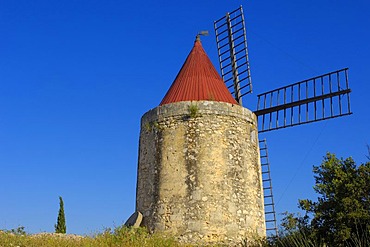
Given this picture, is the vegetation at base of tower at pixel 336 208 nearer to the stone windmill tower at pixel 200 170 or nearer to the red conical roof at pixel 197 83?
the stone windmill tower at pixel 200 170

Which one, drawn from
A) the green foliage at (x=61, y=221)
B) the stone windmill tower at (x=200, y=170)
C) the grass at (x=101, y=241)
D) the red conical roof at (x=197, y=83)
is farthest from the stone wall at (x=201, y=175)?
the green foliage at (x=61, y=221)

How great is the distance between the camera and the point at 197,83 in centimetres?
1127

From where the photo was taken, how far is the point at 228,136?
33.9 ft

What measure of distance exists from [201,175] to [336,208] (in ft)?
10.1

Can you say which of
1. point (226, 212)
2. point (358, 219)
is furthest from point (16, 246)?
point (358, 219)

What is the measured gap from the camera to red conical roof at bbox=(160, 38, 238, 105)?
432 inches

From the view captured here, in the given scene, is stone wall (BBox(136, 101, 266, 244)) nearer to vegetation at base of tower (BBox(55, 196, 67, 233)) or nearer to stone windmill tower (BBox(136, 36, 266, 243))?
stone windmill tower (BBox(136, 36, 266, 243))

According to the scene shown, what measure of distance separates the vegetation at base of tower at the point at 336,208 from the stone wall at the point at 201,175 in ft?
5.77

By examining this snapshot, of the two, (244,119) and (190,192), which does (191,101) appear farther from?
(190,192)

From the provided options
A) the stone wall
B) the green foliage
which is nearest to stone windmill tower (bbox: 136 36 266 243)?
the stone wall

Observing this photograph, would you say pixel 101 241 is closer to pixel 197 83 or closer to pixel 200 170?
pixel 200 170

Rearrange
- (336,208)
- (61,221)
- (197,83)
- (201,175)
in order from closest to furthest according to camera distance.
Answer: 1. (336,208)
2. (201,175)
3. (197,83)
4. (61,221)

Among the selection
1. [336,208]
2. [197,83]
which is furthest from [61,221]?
[336,208]

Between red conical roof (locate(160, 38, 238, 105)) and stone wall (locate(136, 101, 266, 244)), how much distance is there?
47 cm
